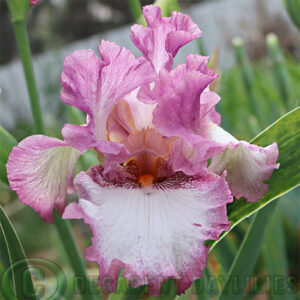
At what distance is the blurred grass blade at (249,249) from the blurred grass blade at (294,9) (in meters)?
0.27

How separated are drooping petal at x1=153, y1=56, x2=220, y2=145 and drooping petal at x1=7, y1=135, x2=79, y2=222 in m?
0.08

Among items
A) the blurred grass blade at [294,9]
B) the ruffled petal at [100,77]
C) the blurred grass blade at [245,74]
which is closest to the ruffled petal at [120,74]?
the ruffled petal at [100,77]

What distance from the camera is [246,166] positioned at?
1.26 ft

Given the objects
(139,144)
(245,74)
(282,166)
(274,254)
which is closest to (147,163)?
(139,144)

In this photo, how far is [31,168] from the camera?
36cm

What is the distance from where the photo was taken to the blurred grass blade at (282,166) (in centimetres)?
41

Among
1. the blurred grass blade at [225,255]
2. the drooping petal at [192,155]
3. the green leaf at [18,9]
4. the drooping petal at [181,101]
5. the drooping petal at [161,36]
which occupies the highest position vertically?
the green leaf at [18,9]

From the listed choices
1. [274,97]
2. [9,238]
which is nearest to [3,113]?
[274,97]

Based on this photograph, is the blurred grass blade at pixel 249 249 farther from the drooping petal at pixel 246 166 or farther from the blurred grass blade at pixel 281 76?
the blurred grass blade at pixel 281 76

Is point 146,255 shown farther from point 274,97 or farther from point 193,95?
point 274,97

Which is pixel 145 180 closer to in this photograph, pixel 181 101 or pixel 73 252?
pixel 181 101

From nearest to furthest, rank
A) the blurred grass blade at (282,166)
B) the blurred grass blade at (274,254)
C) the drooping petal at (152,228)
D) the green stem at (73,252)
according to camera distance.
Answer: the drooping petal at (152,228), the blurred grass blade at (282,166), the green stem at (73,252), the blurred grass blade at (274,254)

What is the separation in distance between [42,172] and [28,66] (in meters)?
0.20

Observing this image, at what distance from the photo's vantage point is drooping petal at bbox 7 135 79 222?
355mm
